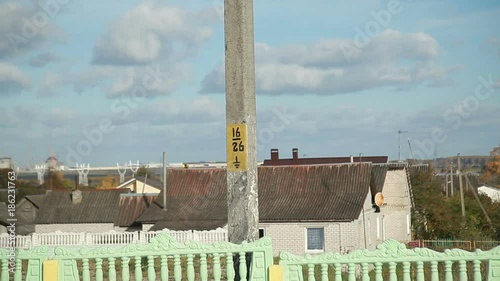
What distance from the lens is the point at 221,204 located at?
3850 cm

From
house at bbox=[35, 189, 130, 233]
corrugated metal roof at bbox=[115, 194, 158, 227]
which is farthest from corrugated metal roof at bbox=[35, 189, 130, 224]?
corrugated metal roof at bbox=[115, 194, 158, 227]

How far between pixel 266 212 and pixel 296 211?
146cm

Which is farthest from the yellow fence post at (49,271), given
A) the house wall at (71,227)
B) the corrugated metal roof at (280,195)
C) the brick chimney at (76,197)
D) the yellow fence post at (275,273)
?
the brick chimney at (76,197)

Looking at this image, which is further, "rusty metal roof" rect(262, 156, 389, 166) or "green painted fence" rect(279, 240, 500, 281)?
"rusty metal roof" rect(262, 156, 389, 166)

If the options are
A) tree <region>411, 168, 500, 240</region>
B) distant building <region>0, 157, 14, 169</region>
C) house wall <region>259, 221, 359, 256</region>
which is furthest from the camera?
tree <region>411, 168, 500, 240</region>

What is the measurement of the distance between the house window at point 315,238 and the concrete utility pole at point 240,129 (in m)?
28.1

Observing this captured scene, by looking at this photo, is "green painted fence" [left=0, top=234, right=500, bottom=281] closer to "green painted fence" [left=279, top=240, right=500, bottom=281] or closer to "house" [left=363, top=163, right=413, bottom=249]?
"green painted fence" [left=279, top=240, right=500, bottom=281]

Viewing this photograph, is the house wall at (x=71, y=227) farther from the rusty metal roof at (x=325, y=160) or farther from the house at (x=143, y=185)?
the rusty metal roof at (x=325, y=160)

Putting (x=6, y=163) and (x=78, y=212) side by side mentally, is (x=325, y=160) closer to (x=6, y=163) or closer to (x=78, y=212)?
(x=78, y=212)

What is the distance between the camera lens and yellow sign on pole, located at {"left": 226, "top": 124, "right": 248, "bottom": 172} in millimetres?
8008

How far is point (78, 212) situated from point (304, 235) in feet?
52.0

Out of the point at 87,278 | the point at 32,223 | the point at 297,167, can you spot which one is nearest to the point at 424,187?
the point at 297,167

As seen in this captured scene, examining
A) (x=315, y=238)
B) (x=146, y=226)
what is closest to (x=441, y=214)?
(x=315, y=238)

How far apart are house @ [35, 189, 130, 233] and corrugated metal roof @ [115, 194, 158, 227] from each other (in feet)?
2.97
